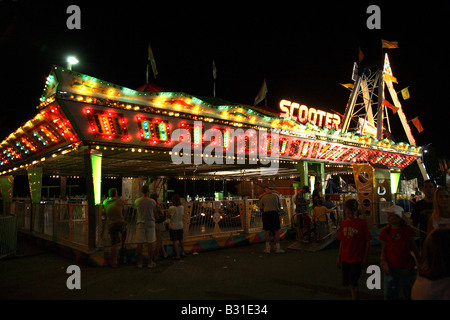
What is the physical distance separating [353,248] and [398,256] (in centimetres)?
68

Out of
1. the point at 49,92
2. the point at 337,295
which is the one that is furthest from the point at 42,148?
the point at 337,295

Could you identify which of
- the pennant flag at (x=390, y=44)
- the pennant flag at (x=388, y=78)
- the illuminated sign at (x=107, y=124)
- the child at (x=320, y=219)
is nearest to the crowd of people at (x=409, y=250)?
the child at (x=320, y=219)

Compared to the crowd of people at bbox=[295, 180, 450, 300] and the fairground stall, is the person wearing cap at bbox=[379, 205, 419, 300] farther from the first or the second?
the fairground stall

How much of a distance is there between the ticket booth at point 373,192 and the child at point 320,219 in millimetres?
2765

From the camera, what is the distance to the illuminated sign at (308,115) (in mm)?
23384

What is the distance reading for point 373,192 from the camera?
12438mm

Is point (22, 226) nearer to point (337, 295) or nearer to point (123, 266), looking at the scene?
point (123, 266)

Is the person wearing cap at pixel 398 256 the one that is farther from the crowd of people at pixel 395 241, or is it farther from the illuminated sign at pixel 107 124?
the illuminated sign at pixel 107 124

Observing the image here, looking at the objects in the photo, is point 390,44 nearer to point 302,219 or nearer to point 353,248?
point 302,219

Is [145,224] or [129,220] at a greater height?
[145,224]

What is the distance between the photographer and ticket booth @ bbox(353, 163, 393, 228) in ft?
40.4

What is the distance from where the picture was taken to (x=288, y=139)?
47.8 feet

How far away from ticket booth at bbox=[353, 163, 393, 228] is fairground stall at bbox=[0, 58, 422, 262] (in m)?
0.04

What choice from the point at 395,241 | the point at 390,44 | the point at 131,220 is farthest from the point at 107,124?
the point at 390,44
